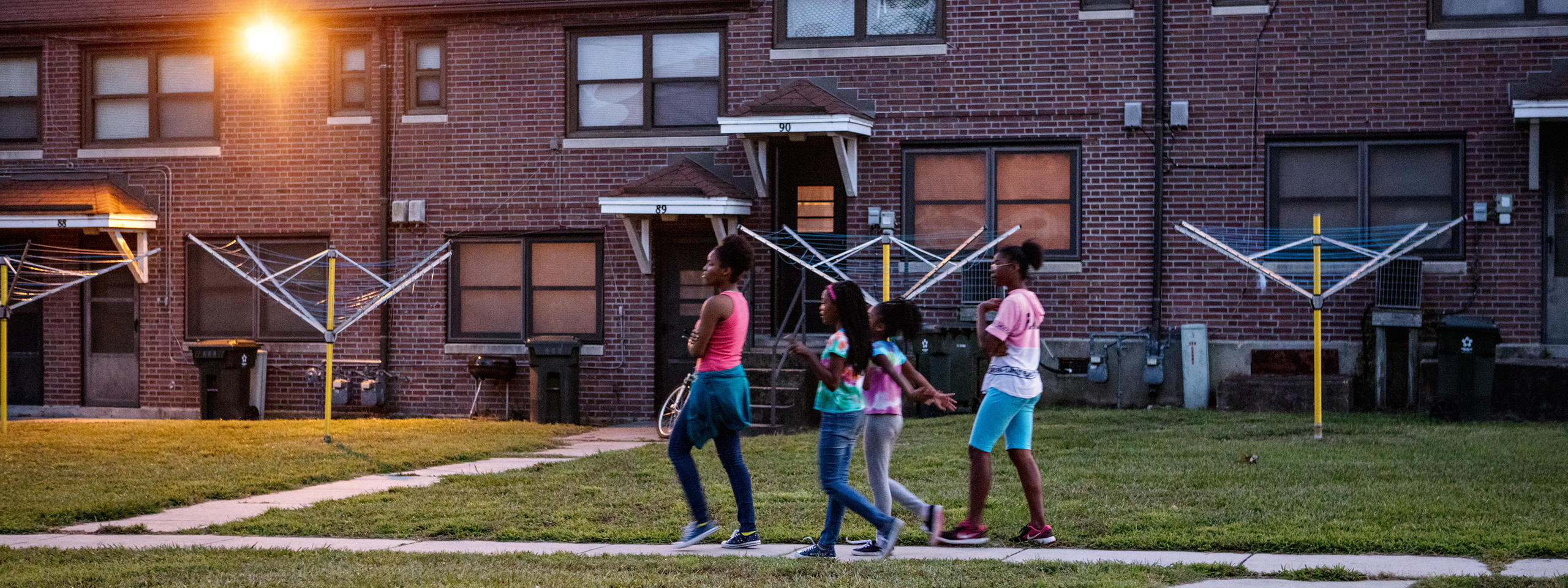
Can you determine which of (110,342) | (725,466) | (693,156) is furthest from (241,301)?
(725,466)

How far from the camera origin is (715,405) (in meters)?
7.96

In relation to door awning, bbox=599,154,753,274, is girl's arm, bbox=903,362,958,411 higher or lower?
lower

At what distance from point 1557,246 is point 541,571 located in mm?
12840

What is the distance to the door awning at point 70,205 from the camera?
61.0 feet

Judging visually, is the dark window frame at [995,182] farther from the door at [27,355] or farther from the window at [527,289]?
the door at [27,355]

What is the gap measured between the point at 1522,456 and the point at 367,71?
13.9m

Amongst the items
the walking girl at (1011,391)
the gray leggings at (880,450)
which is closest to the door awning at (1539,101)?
the walking girl at (1011,391)

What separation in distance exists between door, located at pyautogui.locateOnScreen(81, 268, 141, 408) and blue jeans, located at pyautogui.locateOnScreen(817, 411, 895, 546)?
49.2 feet

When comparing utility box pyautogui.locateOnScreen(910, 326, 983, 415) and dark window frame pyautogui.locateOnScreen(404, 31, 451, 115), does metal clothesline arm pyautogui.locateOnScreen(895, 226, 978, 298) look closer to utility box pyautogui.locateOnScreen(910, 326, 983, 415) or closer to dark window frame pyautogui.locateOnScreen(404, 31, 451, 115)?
utility box pyautogui.locateOnScreen(910, 326, 983, 415)

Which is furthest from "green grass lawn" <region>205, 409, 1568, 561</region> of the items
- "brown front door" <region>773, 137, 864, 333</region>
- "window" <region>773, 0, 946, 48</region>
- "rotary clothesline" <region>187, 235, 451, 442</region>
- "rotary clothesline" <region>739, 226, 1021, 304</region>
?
"rotary clothesline" <region>187, 235, 451, 442</region>

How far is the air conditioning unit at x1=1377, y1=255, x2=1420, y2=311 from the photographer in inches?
617

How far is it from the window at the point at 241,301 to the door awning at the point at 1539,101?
1413cm

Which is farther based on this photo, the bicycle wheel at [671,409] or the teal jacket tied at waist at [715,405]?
the bicycle wheel at [671,409]

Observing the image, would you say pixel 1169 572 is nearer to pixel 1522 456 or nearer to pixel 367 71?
pixel 1522 456
